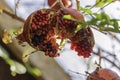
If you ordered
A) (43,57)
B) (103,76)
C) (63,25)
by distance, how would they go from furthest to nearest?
(43,57) < (103,76) < (63,25)

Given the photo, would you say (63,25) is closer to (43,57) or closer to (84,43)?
(84,43)

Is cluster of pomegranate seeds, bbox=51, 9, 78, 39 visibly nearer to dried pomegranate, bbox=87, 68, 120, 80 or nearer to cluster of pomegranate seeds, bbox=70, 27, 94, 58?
cluster of pomegranate seeds, bbox=70, 27, 94, 58

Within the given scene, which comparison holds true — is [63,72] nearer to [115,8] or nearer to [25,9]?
[25,9]

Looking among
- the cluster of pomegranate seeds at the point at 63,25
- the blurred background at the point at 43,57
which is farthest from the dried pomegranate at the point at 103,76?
the cluster of pomegranate seeds at the point at 63,25

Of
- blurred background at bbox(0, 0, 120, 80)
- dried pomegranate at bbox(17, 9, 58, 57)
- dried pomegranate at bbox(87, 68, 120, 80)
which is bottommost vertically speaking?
dried pomegranate at bbox(17, 9, 58, 57)

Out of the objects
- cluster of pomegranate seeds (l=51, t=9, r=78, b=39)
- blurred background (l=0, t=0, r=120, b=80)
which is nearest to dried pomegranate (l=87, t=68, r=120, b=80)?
blurred background (l=0, t=0, r=120, b=80)

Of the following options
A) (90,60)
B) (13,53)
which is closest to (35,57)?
(13,53)

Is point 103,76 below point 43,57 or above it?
below

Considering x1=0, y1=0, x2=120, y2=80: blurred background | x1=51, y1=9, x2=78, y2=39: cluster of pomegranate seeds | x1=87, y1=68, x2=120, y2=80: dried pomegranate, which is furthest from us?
x1=0, y1=0, x2=120, y2=80: blurred background

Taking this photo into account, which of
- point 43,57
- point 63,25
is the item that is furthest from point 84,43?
point 43,57
